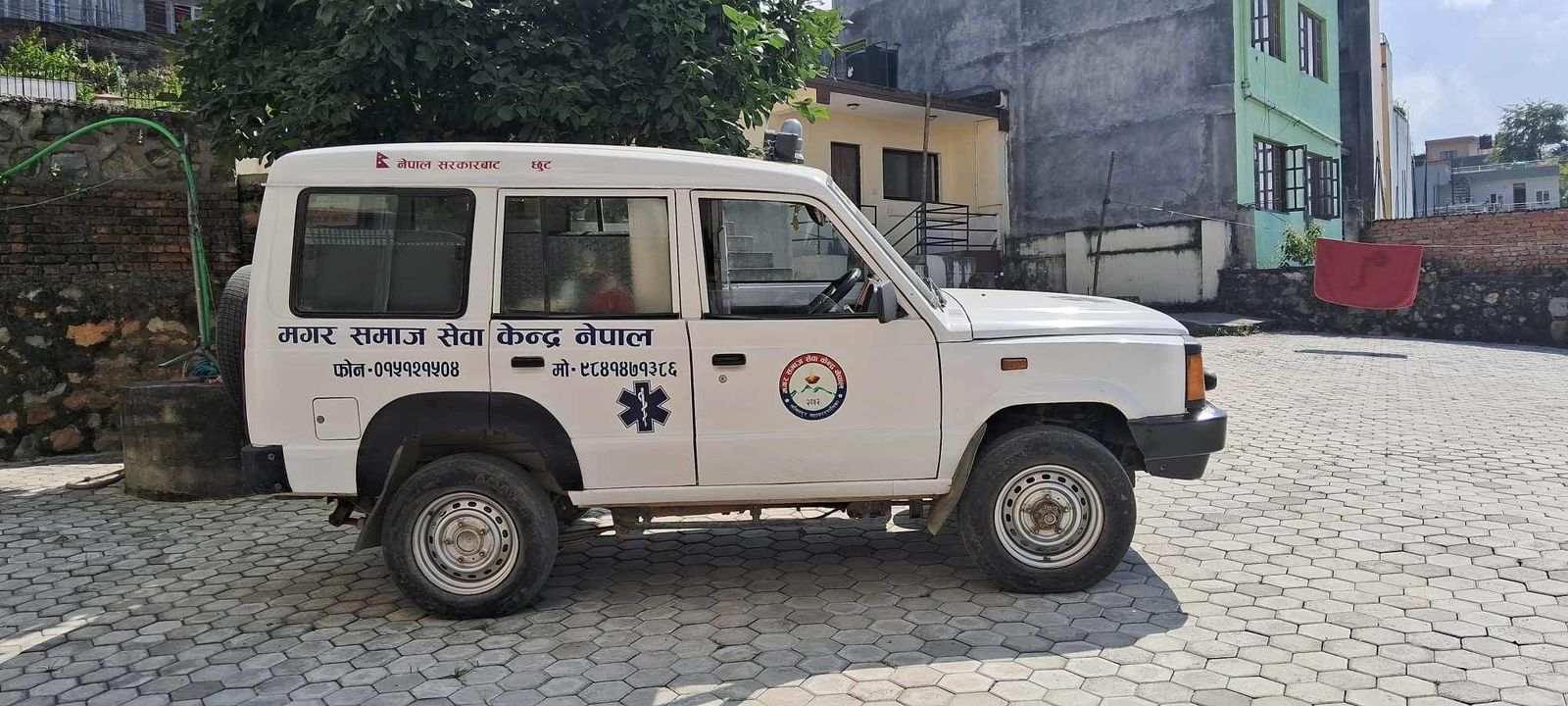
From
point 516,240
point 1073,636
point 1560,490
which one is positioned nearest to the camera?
point 1073,636

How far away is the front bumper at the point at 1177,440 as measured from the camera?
15.8 ft

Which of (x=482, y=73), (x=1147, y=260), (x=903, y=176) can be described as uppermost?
(x=903, y=176)

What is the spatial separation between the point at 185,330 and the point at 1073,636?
27.3ft

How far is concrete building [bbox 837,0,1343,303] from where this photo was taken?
801 inches

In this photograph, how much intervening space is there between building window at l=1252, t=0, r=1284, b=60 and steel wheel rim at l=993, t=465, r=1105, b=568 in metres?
19.2

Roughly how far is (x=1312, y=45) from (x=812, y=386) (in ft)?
77.4

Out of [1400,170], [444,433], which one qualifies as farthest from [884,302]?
[1400,170]

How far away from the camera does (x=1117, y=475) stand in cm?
475

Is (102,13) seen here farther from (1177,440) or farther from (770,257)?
(1177,440)

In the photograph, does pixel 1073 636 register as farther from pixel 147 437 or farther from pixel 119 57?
pixel 119 57

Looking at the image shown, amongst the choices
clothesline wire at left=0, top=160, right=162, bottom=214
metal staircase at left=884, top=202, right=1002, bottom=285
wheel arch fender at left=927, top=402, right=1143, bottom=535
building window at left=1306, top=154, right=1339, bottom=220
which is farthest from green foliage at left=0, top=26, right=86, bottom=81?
building window at left=1306, top=154, right=1339, bottom=220

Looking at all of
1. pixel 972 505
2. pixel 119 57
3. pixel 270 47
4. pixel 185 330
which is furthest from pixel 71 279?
pixel 119 57

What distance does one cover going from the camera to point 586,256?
4.69 metres

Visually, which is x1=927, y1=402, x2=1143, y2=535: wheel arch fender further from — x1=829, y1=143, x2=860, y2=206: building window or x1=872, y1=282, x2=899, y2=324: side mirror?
x1=829, y1=143, x2=860, y2=206: building window
